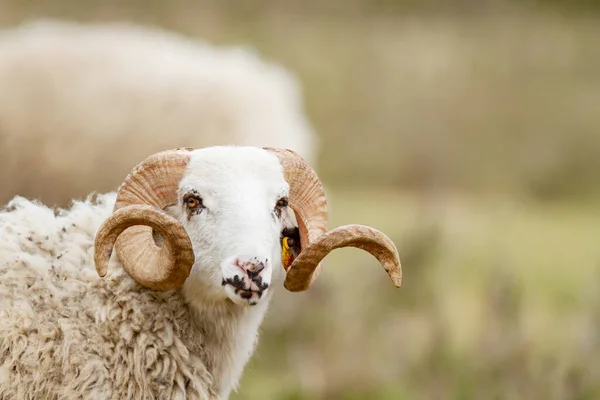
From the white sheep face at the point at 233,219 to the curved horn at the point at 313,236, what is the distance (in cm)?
11

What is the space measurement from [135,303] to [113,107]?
7.21 meters

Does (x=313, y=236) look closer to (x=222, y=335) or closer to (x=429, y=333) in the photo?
(x=222, y=335)

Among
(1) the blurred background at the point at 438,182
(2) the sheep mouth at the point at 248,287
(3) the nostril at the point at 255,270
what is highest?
(3) the nostril at the point at 255,270

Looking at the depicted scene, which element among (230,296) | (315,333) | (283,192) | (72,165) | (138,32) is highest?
(283,192)

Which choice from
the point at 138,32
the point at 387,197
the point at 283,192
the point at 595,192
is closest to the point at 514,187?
the point at 595,192

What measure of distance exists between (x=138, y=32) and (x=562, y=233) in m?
13.1

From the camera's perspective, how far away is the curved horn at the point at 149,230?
4.60 metres

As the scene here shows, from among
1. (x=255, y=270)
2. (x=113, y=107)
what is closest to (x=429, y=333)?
(x=113, y=107)

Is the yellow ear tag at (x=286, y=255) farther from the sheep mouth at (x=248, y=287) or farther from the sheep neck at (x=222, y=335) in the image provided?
the sheep mouth at (x=248, y=287)

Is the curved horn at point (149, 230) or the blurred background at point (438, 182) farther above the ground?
the curved horn at point (149, 230)

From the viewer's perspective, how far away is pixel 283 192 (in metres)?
4.96

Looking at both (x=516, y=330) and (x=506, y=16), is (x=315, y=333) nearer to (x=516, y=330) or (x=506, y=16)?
(x=516, y=330)

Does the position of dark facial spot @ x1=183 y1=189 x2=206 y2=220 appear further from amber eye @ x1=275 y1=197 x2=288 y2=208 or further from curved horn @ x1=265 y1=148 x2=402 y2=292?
curved horn @ x1=265 y1=148 x2=402 y2=292

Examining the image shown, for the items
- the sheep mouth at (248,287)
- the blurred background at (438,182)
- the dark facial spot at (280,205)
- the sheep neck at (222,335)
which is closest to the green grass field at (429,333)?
the blurred background at (438,182)
